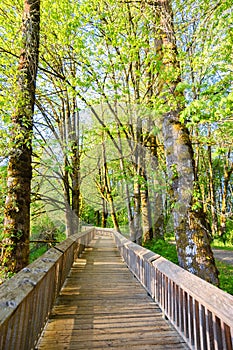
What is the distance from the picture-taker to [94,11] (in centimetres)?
649

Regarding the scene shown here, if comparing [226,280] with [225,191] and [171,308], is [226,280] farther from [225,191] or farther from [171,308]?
[225,191]

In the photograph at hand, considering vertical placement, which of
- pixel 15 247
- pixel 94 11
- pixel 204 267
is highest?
pixel 94 11

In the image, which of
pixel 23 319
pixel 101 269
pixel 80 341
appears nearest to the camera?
pixel 23 319

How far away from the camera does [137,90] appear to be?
29.8 feet

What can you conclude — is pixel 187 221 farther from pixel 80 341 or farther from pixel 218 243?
pixel 218 243

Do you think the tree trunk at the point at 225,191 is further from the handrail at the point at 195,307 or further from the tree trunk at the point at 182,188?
the handrail at the point at 195,307

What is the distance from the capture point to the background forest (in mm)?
3729

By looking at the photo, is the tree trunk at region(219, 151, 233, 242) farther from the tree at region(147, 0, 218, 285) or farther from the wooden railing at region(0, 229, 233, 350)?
the wooden railing at region(0, 229, 233, 350)

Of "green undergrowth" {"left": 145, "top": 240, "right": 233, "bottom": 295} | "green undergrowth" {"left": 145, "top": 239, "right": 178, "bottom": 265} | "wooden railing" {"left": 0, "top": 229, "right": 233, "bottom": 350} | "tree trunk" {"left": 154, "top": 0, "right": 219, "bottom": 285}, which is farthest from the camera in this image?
"green undergrowth" {"left": 145, "top": 239, "right": 178, "bottom": 265}

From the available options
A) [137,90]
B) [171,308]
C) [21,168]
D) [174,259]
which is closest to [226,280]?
[174,259]

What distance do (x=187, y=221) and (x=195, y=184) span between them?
2.07 ft

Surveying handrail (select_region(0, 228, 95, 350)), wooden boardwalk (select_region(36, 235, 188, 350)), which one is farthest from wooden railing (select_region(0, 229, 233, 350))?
wooden boardwalk (select_region(36, 235, 188, 350))

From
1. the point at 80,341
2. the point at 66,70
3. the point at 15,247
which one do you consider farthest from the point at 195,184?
the point at 66,70

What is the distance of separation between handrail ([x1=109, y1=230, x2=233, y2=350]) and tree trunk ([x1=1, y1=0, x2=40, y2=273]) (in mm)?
2127
